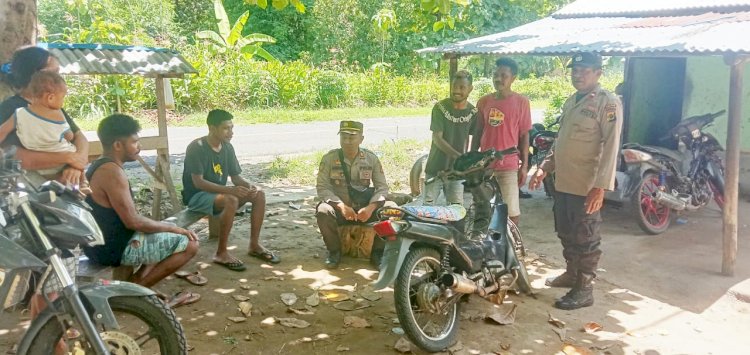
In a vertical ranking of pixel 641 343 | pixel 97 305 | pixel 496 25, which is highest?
pixel 496 25

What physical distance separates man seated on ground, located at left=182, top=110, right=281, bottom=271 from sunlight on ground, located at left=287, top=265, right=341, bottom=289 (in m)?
0.31

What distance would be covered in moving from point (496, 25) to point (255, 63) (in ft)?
34.0

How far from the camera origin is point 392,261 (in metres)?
3.69

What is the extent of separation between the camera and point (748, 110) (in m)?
8.11

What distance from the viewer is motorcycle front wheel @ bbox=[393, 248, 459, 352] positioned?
3615 mm

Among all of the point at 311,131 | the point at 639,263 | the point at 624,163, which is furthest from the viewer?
the point at 311,131

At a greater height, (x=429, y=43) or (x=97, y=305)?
(x=429, y=43)

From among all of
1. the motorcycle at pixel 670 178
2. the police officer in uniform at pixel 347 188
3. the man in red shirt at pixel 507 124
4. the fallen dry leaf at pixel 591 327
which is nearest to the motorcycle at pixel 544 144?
the motorcycle at pixel 670 178

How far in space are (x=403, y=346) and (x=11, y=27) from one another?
345 cm

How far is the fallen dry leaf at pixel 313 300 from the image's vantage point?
4449 mm

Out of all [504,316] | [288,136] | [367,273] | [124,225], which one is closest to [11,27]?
[124,225]

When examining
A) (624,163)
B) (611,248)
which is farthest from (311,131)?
(611,248)

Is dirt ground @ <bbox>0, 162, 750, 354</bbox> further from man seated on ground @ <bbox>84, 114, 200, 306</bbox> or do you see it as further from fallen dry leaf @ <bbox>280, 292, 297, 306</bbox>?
man seated on ground @ <bbox>84, 114, 200, 306</bbox>

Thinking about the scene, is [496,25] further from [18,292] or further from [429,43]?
[18,292]
